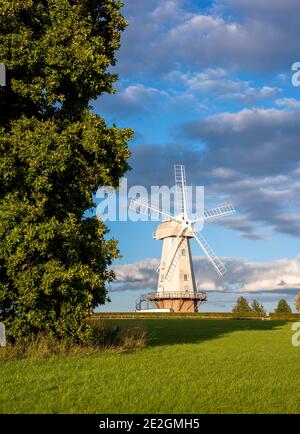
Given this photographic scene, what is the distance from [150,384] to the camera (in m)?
12.5

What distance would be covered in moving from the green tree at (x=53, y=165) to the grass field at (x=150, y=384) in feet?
7.37

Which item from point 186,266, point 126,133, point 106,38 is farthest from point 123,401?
point 186,266

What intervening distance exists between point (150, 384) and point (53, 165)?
8.49m

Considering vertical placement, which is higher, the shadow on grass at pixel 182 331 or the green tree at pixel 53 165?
the green tree at pixel 53 165

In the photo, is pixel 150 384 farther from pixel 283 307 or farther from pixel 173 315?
pixel 283 307

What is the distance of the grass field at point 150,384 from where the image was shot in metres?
10.2

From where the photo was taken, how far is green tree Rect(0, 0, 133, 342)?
682 inches

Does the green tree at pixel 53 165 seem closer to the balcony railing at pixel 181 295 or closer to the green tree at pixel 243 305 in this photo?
the balcony railing at pixel 181 295

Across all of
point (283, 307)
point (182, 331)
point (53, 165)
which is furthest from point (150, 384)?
point (283, 307)

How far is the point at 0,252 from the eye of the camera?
17.1 m

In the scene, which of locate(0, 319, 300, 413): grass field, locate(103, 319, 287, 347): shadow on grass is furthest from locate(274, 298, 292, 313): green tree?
locate(0, 319, 300, 413): grass field

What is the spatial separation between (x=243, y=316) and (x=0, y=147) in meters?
69.3

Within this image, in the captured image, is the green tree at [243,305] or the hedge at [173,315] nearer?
the hedge at [173,315]

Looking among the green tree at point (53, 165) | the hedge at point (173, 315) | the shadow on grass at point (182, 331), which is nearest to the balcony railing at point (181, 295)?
the hedge at point (173, 315)
